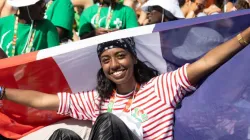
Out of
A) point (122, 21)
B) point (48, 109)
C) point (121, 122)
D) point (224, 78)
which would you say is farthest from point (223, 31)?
point (122, 21)

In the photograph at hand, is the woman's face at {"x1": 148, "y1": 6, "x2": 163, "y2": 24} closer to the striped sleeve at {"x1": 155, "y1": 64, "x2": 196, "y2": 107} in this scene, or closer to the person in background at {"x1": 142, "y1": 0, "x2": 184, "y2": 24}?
the person in background at {"x1": 142, "y1": 0, "x2": 184, "y2": 24}

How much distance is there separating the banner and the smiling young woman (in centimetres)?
5

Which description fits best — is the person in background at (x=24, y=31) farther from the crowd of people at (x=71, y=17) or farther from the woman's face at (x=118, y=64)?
the woman's face at (x=118, y=64)

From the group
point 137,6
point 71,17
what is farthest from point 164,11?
point 137,6

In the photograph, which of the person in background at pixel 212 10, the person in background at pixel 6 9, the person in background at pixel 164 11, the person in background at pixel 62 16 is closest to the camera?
the person in background at pixel 164 11

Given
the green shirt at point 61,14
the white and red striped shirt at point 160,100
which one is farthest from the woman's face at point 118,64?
the green shirt at point 61,14

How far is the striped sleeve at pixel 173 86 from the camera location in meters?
2.86

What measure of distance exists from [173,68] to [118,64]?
28cm

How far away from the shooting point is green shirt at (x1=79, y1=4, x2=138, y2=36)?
427cm

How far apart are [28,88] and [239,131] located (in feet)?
3.55

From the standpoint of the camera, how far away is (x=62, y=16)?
4258 mm

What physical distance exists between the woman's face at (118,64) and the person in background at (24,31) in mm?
925

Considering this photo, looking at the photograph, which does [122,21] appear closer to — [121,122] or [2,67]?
[2,67]

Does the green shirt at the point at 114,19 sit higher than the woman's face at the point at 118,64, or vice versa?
the woman's face at the point at 118,64
